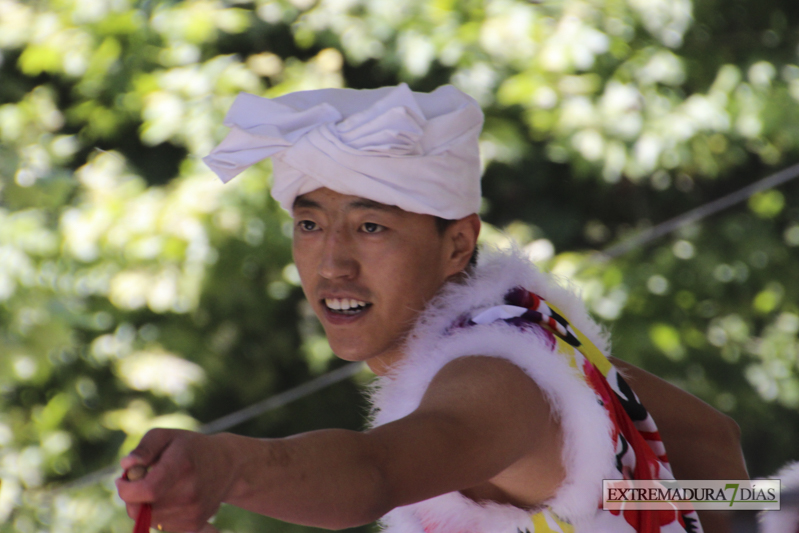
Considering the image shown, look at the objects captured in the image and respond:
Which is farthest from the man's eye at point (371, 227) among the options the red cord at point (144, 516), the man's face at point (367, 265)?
the red cord at point (144, 516)

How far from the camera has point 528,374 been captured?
1057 millimetres

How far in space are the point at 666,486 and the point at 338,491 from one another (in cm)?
72

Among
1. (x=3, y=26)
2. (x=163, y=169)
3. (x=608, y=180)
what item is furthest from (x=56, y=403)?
(x=608, y=180)

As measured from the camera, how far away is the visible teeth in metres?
1.34

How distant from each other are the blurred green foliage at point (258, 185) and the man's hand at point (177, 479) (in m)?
2.27

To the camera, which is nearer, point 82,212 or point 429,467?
point 429,467

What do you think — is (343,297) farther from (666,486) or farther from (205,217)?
(205,217)

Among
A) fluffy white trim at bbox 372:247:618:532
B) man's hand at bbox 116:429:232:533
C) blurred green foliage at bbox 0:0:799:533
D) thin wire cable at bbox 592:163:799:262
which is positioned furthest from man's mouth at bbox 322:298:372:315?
thin wire cable at bbox 592:163:799:262

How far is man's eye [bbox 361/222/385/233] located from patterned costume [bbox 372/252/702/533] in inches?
5.7

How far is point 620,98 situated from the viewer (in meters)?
3.11

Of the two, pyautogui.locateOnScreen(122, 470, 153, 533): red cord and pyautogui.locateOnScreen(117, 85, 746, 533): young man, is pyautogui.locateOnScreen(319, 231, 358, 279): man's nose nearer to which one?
pyautogui.locateOnScreen(117, 85, 746, 533): young man

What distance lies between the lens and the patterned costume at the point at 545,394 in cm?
110

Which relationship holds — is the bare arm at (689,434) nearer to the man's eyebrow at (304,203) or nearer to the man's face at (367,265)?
the man's face at (367,265)

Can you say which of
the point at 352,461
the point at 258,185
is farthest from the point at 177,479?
the point at 258,185
